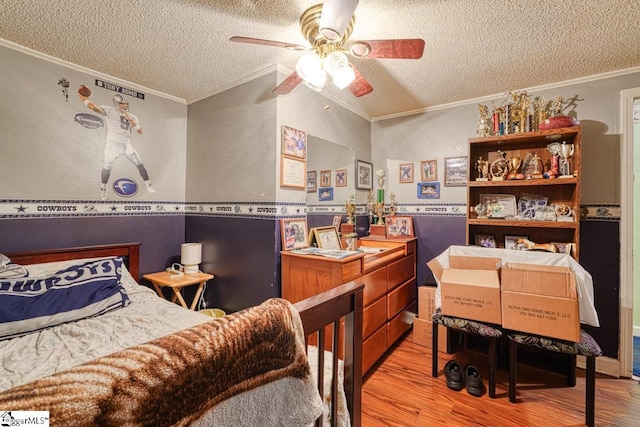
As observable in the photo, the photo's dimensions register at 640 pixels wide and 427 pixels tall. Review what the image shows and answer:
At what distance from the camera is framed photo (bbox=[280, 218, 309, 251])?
2.21 m

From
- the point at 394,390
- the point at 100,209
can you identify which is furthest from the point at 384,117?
the point at 100,209

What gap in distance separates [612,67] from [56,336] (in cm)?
418

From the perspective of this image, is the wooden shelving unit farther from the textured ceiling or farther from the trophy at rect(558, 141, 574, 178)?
the textured ceiling

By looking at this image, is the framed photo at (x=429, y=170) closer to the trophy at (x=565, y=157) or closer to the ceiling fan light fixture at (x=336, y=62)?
the trophy at (x=565, y=157)

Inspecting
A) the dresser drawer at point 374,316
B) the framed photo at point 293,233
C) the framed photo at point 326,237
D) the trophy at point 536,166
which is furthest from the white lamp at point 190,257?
the trophy at point 536,166

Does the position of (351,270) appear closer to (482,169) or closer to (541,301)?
(541,301)

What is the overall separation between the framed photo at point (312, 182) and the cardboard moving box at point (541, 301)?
5.19 ft

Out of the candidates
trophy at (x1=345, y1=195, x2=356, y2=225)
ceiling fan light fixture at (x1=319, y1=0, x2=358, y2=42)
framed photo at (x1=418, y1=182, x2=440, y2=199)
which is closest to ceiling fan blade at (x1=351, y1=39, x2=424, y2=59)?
ceiling fan light fixture at (x1=319, y1=0, x2=358, y2=42)

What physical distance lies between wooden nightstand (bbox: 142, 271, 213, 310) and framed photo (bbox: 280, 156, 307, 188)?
1148mm

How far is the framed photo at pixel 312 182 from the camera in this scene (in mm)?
2488

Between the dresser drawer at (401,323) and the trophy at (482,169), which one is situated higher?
the trophy at (482,169)

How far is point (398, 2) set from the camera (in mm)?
1474

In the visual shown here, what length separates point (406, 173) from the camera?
Answer: 3211mm

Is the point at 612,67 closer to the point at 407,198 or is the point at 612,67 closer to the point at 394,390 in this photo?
the point at 407,198
